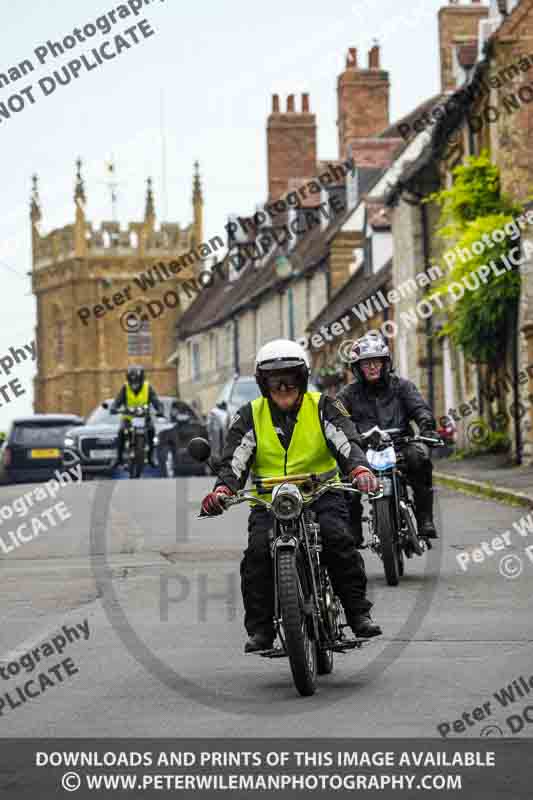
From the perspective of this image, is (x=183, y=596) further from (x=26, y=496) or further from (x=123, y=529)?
(x=26, y=496)

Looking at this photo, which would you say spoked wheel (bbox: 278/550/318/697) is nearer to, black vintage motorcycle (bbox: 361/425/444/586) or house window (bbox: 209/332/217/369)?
black vintage motorcycle (bbox: 361/425/444/586)

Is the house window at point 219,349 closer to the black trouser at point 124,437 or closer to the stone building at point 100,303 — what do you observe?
the stone building at point 100,303

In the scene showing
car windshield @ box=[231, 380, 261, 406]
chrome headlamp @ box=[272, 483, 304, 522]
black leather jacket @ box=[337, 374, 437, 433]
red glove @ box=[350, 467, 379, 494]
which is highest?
car windshield @ box=[231, 380, 261, 406]

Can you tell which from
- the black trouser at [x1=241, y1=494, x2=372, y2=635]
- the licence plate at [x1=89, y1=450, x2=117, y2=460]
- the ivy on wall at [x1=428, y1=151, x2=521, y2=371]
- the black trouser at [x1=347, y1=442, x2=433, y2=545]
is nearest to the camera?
the black trouser at [x1=241, y1=494, x2=372, y2=635]

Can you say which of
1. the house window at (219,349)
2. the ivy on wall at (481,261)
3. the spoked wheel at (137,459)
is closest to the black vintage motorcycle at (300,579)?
the spoked wheel at (137,459)

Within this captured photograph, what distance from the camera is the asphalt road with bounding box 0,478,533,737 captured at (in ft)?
23.3

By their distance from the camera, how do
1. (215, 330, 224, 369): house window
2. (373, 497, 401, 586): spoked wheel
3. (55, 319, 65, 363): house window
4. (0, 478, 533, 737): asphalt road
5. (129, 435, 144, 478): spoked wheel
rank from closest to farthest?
(0, 478, 533, 737): asphalt road, (373, 497, 401, 586): spoked wheel, (129, 435, 144, 478): spoked wheel, (215, 330, 224, 369): house window, (55, 319, 65, 363): house window

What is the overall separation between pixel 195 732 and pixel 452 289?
77.0 ft

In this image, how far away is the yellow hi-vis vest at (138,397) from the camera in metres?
26.6

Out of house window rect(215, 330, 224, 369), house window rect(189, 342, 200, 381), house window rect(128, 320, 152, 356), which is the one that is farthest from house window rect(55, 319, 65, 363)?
house window rect(215, 330, 224, 369)

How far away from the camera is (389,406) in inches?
500

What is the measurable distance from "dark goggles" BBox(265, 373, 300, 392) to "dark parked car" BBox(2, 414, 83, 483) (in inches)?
1006

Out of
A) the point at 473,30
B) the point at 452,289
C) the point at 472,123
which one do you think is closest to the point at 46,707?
the point at 452,289

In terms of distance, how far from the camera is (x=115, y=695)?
782cm
